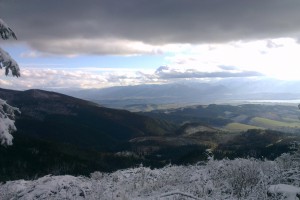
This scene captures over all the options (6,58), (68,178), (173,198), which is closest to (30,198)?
(68,178)

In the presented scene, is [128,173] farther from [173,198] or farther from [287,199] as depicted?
[287,199]

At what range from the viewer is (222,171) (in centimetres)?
1912

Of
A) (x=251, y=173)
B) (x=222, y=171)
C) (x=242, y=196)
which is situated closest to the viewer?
(x=242, y=196)

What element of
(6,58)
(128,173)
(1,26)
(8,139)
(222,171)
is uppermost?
(1,26)

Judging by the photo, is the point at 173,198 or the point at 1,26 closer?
the point at 1,26

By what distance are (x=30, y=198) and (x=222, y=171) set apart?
9.46m

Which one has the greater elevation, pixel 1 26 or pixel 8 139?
pixel 1 26

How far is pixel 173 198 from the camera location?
47.2 feet

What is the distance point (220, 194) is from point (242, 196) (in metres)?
0.91

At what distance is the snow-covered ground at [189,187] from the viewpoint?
14914mm

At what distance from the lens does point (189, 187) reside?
17.0 metres

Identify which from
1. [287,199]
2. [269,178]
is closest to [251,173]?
[269,178]

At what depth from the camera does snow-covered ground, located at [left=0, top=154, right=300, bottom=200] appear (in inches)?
587

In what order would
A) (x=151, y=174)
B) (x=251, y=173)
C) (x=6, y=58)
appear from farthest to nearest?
(x=151, y=174) < (x=251, y=173) < (x=6, y=58)
